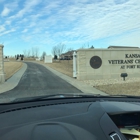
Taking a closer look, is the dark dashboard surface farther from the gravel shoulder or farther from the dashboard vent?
the gravel shoulder

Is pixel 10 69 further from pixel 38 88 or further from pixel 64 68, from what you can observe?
pixel 38 88

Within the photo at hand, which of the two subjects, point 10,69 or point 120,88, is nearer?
point 120,88

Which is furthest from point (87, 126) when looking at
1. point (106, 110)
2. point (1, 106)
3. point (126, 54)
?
point (126, 54)

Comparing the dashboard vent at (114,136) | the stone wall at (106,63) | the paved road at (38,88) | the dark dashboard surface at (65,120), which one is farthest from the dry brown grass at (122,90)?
the dashboard vent at (114,136)

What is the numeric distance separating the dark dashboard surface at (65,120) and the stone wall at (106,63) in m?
18.8

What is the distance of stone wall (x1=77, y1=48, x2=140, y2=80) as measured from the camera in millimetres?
21375

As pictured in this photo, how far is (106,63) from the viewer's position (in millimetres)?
21906

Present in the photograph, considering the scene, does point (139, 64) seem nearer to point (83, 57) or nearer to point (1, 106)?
point (83, 57)

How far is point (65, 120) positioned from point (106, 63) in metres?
20.2

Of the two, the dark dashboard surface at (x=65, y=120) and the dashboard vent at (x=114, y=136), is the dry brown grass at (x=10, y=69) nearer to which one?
the dark dashboard surface at (x=65, y=120)

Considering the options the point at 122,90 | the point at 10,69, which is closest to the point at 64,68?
the point at 10,69

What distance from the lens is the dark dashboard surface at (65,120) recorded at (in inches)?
70.5

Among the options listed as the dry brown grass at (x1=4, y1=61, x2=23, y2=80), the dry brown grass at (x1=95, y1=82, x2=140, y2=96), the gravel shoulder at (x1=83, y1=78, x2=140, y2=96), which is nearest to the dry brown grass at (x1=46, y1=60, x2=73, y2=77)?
the dry brown grass at (x1=4, y1=61, x2=23, y2=80)

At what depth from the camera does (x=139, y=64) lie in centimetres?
2288
